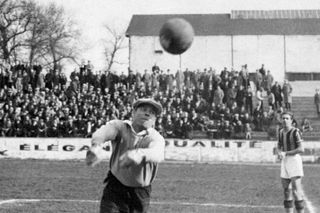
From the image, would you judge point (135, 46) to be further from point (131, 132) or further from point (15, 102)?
point (131, 132)

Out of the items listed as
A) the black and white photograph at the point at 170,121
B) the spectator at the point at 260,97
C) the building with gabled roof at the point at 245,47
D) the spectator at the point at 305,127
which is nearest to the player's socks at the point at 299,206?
the black and white photograph at the point at 170,121

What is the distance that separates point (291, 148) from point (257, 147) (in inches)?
604

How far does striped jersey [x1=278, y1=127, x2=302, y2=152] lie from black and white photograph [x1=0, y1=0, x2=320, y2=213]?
0.07 feet

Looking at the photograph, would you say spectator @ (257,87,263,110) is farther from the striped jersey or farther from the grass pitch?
the striped jersey

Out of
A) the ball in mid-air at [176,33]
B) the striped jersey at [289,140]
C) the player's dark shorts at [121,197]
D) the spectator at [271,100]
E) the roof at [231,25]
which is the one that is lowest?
the player's dark shorts at [121,197]

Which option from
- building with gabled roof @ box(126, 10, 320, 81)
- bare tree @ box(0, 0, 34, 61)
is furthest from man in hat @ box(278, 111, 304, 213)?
bare tree @ box(0, 0, 34, 61)

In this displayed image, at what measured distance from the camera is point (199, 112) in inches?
1102

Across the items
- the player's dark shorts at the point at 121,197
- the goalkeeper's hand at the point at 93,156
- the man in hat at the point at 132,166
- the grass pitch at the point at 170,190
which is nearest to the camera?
the goalkeeper's hand at the point at 93,156

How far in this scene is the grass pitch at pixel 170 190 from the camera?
39.0ft

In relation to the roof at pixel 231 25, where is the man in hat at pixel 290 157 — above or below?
below

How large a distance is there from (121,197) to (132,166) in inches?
16.5

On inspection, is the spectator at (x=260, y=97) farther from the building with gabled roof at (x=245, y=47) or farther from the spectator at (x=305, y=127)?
the building with gabled roof at (x=245, y=47)

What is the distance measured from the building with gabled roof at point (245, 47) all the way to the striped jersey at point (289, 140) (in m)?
33.1

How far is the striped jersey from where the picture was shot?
11.8m
